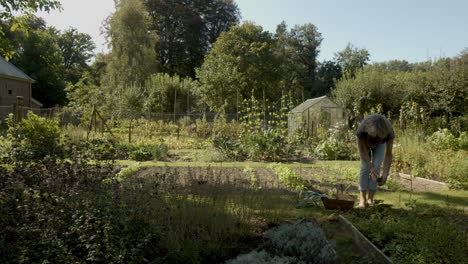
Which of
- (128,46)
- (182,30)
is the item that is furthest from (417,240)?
(182,30)

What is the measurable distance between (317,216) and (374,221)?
0.78 metres

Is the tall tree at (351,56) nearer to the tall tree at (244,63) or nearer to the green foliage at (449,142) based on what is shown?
the tall tree at (244,63)

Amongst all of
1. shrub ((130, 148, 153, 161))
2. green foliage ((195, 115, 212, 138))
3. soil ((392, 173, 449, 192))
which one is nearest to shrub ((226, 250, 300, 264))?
soil ((392, 173, 449, 192))

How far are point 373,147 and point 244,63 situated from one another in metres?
23.9

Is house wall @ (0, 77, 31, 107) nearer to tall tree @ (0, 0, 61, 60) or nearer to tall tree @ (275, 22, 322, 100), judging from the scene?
tall tree @ (0, 0, 61, 60)

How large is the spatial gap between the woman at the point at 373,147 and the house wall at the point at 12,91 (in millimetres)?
26147

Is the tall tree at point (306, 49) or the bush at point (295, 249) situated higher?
the tall tree at point (306, 49)

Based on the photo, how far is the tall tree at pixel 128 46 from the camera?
89.7ft

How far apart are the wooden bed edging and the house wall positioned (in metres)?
26.6

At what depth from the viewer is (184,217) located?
3061 millimetres

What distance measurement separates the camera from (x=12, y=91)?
24.3 metres

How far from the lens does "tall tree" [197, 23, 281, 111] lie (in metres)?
23.5

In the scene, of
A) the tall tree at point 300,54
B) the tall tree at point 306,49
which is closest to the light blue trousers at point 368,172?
the tall tree at point 300,54

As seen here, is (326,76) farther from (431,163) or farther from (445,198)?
(445,198)
